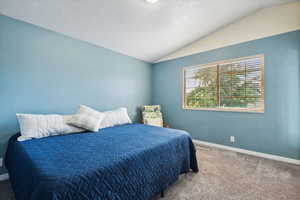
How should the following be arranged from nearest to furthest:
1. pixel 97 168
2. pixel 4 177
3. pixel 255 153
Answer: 1. pixel 97 168
2. pixel 4 177
3. pixel 255 153

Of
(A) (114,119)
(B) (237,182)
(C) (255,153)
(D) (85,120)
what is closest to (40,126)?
(D) (85,120)

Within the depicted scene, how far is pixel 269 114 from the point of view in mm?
2500

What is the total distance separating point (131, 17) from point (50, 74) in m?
1.67

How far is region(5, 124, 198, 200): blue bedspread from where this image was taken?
88cm

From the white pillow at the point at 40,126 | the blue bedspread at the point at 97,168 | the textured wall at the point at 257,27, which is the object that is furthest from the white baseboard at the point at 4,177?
the textured wall at the point at 257,27

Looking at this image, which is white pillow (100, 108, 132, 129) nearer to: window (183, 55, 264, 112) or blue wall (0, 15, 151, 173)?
blue wall (0, 15, 151, 173)

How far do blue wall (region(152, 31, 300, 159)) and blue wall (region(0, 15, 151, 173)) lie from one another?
6.96 ft

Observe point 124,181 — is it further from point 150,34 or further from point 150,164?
point 150,34

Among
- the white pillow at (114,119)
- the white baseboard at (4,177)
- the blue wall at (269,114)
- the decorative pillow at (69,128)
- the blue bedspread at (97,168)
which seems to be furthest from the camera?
the white pillow at (114,119)

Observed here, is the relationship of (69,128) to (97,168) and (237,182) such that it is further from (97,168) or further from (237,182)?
(237,182)

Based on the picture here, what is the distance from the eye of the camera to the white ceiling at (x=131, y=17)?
1.92 m

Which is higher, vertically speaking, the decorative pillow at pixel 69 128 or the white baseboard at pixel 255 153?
the decorative pillow at pixel 69 128

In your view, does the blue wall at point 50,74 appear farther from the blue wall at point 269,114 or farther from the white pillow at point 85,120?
the blue wall at point 269,114

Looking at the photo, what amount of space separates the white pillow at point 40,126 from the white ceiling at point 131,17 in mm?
1462
